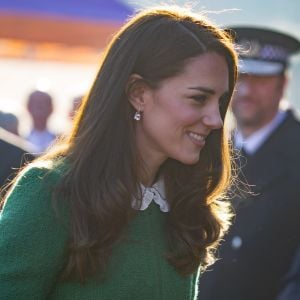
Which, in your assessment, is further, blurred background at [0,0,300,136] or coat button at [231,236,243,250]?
blurred background at [0,0,300,136]

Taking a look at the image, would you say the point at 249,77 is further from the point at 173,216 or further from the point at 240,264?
the point at 173,216

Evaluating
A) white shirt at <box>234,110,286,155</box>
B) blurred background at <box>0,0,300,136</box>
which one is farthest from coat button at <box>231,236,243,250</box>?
blurred background at <box>0,0,300,136</box>

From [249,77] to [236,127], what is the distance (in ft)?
1.26

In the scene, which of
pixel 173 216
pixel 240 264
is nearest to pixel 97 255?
pixel 173 216

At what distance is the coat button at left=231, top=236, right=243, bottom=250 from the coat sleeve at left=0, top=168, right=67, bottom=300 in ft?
7.23

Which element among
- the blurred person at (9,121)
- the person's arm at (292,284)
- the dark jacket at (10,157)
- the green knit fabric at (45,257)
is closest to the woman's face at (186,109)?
the green knit fabric at (45,257)

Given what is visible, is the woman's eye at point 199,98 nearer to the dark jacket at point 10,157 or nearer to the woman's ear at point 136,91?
the woman's ear at point 136,91

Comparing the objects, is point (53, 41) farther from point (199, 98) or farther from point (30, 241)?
point (30, 241)

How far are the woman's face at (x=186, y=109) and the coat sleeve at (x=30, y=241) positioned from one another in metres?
0.33

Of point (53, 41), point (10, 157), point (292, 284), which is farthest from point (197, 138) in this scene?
point (53, 41)

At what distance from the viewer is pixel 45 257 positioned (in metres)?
2.20

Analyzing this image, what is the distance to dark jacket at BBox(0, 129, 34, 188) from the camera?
371cm

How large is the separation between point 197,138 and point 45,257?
20.5 inches

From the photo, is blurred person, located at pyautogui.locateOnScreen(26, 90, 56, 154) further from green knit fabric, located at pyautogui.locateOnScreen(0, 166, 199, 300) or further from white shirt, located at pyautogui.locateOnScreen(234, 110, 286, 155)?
green knit fabric, located at pyautogui.locateOnScreen(0, 166, 199, 300)
